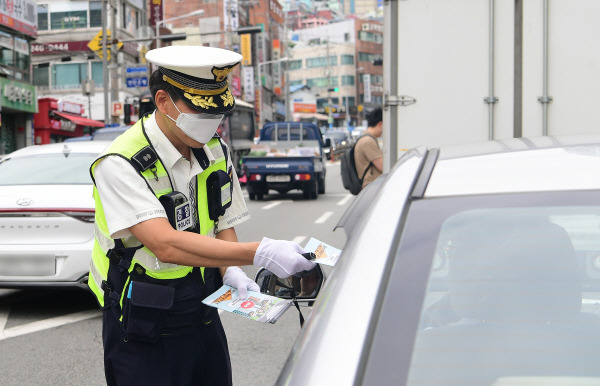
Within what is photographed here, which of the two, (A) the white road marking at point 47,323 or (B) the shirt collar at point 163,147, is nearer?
(B) the shirt collar at point 163,147

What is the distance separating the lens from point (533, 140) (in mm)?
2336

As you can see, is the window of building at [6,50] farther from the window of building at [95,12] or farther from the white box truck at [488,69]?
the white box truck at [488,69]

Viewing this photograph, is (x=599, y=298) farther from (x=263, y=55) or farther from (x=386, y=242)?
(x=263, y=55)

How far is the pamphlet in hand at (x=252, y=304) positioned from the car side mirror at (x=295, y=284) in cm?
3

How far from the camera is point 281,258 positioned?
2.45 m

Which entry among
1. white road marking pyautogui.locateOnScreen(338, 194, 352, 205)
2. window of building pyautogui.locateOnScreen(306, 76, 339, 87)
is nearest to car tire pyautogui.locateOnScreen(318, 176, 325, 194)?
white road marking pyautogui.locateOnScreen(338, 194, 352, 205)

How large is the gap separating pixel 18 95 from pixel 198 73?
1381 inches

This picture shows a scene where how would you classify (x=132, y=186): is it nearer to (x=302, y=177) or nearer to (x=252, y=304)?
(x=252, y=304)

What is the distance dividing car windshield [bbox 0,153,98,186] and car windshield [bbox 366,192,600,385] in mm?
6072

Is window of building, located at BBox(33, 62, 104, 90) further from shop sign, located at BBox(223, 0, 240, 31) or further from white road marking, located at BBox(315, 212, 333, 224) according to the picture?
white road marking, located at BBox(315, 212, 333, 224)

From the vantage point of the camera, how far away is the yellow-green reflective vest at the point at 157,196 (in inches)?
102

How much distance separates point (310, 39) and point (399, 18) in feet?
411

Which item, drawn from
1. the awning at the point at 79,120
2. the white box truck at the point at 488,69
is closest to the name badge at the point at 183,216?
the white box truck at the point at 488,69

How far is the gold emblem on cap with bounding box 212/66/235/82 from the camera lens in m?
2.61
